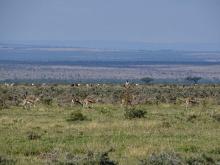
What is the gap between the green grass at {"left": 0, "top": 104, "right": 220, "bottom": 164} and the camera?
1858 cm

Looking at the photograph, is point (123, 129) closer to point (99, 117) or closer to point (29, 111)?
point (99, 117)

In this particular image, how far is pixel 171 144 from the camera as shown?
67.3ft

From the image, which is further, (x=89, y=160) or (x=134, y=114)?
(x=134, y=114)

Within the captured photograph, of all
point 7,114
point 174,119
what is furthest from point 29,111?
point 174,119

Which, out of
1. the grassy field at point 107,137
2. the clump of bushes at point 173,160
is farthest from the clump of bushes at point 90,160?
the clump of bushes at point 173,160

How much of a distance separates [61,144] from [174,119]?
908 centimetres

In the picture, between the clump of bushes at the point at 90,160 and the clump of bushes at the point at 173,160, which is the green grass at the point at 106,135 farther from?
the clump of bushes at the point at 173,160

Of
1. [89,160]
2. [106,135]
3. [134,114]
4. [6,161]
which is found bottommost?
[134,114]

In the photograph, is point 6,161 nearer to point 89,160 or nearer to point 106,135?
point 89,160

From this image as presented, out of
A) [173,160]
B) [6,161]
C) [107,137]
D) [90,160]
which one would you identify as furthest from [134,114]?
[173,160]

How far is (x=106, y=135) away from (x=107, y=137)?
0.59m

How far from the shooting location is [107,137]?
72.6ft

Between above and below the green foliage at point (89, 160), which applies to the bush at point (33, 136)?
below

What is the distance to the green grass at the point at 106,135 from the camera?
18.6 m
